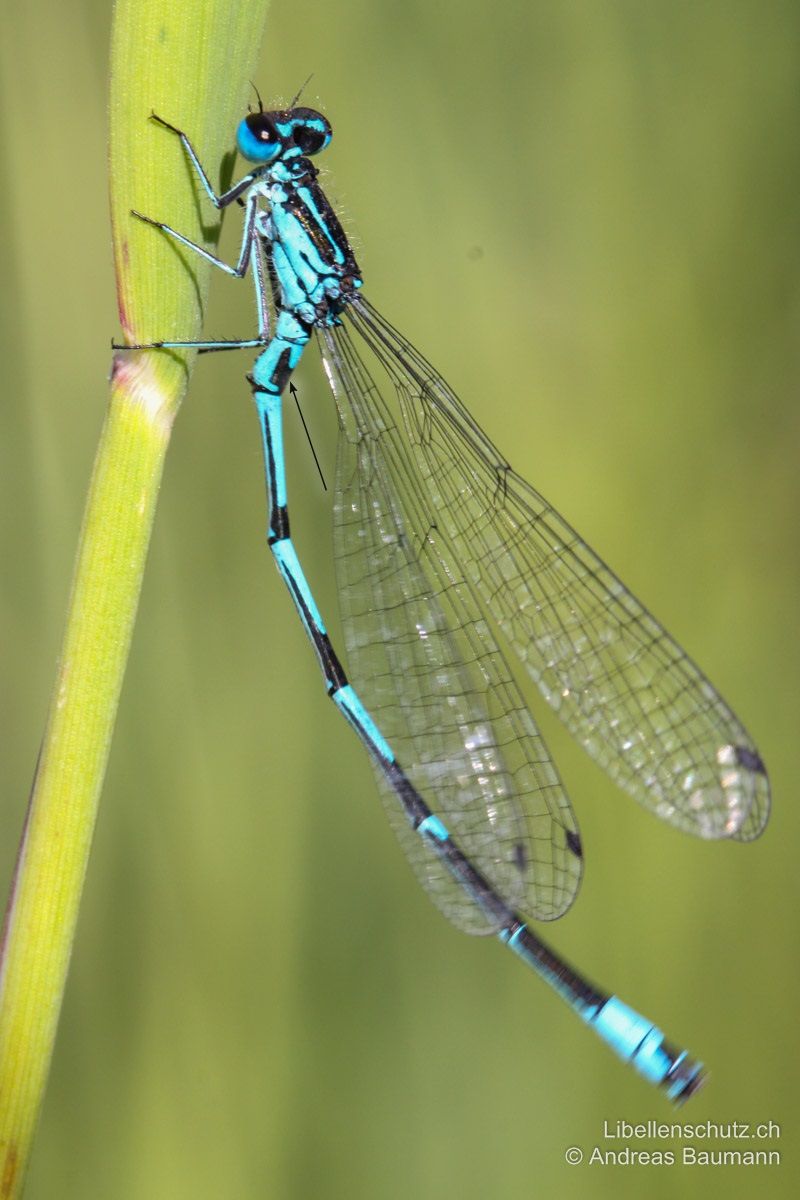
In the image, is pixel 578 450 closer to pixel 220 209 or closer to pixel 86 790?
pixel 220 209

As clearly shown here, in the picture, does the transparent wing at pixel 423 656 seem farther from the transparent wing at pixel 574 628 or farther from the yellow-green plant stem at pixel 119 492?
the yellow-green plant stem at pixel 119 492

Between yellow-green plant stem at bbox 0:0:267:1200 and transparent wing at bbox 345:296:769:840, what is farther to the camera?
transparent wing at bbox 345:296:769:840

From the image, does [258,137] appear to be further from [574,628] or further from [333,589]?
[574,628]

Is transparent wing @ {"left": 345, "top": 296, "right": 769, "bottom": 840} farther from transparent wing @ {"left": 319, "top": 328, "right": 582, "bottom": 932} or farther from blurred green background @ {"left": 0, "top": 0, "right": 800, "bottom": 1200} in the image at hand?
blurred green background @ {"left": 0, "top": 0, "right": 800, "bottom": 1200}

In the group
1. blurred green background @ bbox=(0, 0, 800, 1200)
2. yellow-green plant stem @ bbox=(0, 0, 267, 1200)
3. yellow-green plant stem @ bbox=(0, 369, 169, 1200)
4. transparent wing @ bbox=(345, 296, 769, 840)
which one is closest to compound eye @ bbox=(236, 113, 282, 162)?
blurred green background @ bbox=(0, 0, 800, 1200)

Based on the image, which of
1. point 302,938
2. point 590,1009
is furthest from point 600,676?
point 302,938

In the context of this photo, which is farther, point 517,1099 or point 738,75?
point 738,75
